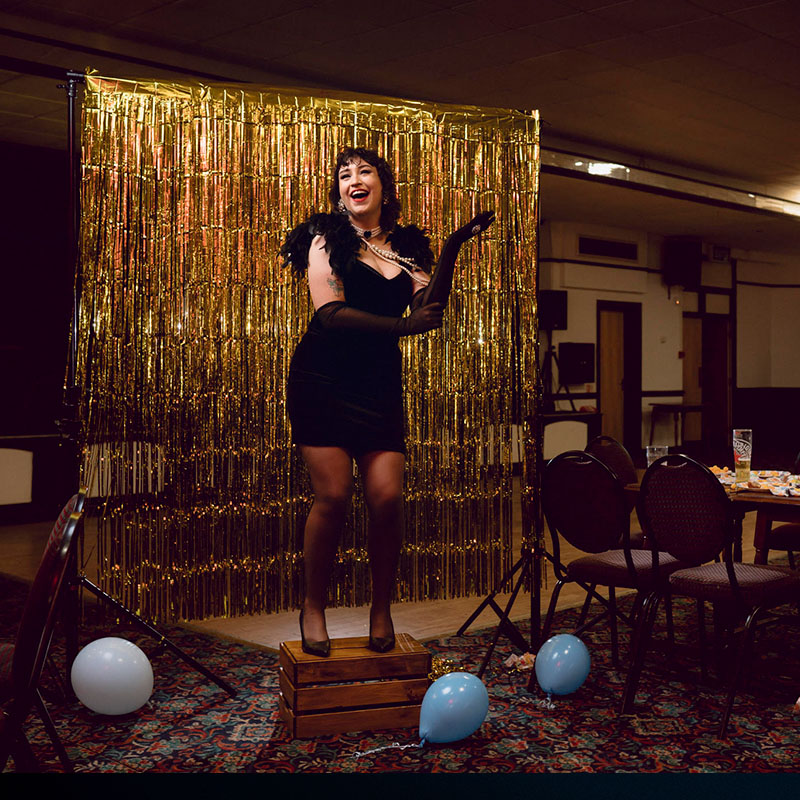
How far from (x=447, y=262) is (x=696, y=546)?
47.6 inches

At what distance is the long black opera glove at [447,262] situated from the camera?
287 centimetres

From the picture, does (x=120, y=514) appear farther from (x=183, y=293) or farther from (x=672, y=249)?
(x=672, y=249)

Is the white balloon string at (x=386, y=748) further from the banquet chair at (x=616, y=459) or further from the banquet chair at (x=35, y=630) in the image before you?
the banquet chair at (x=616, y=459)

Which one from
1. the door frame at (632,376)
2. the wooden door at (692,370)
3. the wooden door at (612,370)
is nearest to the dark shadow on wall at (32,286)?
the wooden door at (612,370)

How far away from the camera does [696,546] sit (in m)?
3.08

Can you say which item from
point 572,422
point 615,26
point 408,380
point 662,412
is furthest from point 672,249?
point 408,380

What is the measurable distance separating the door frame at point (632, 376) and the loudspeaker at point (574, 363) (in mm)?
1346

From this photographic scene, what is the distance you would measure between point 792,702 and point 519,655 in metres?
0.96

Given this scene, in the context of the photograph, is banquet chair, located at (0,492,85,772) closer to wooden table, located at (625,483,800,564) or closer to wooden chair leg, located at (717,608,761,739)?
wooden chair leg, located at (717,608,761,739)

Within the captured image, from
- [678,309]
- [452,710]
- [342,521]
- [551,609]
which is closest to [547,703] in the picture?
[551,609]

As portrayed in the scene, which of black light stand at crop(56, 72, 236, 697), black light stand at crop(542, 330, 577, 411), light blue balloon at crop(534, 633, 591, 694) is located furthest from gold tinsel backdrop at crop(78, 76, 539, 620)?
black light stand at crop(542, 330, 577, 411)

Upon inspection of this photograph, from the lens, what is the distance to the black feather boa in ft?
9.60

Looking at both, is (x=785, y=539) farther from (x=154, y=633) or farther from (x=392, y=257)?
(x=154, y=633)

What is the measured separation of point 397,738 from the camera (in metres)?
2.80
